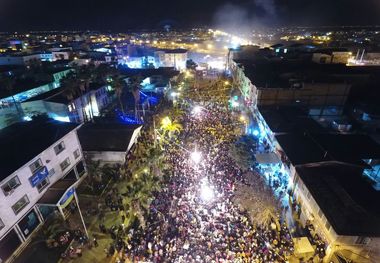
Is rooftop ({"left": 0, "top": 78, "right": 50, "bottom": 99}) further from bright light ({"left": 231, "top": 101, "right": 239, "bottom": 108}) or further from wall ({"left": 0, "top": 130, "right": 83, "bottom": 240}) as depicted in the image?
bright light ({"left": 231, "top": 101, "right": 239, "bottom": 108})

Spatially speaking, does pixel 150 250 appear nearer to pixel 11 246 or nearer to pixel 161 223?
pixel 161 223

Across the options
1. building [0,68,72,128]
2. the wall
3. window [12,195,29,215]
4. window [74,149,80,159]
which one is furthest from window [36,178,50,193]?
building [0,68,72,128]

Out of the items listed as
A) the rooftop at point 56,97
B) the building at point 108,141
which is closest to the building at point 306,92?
the building at point 108,141

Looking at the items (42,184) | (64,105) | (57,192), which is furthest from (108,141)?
(64,105)

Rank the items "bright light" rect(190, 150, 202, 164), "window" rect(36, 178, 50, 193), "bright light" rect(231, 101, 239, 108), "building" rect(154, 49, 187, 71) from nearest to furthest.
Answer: "window" rect(36, 178, 50, 193) → "bright light" rect(190, 150, 202, 164) → "bright light" rect(231, 101, 239, 108) → "building" rect(154, 49, 187, 71)

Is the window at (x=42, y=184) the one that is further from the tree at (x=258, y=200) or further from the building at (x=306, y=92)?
the building at (x=306, y=92)

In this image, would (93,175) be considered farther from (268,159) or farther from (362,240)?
(362,240)

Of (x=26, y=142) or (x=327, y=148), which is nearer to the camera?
(x=26, y=142)
